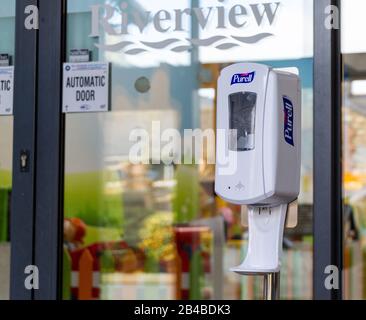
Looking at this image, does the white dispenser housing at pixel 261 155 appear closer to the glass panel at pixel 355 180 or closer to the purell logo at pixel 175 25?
the purell logo at pixel 175 25

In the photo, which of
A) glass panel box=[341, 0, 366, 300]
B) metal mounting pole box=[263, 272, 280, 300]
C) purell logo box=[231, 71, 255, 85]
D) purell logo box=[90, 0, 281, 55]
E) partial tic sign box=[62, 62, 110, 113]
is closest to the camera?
metal mounting pole box=[263, 272, 280, 300]

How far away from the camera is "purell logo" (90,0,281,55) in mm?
4477

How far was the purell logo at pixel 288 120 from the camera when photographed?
3.74m

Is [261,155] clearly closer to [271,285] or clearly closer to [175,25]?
[271,285]

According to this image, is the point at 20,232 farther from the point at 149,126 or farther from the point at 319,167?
the point at 319,167

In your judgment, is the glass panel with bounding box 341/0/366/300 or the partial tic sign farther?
the glass panel with bounding box 341/0/366/300

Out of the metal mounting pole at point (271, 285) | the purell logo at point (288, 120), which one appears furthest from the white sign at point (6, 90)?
the metal mounting pole at point (271, 285)

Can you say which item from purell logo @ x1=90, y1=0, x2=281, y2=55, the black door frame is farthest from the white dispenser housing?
the black door frame

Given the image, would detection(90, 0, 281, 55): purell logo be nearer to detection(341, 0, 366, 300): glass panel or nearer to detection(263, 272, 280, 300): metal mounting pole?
detection(263, 272, 280, 300): metal mounting pole

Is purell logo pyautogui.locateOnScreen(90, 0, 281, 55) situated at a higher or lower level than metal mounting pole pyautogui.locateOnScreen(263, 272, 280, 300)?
higher

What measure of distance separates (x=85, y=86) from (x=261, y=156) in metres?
1.32

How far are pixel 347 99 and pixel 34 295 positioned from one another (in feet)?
12.6

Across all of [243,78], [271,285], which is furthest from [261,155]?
[271,285]

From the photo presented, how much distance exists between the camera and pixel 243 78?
12.3ft
